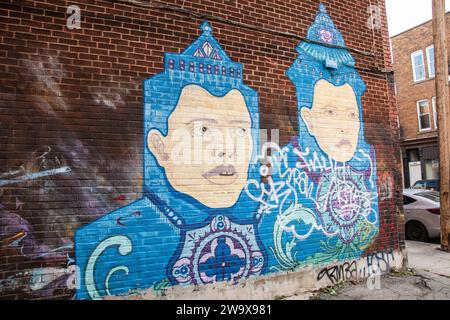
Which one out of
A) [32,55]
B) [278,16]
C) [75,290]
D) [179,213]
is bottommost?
[75,290]

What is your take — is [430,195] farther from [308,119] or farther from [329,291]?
[308,119]

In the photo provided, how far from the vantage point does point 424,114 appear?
67.4 ft

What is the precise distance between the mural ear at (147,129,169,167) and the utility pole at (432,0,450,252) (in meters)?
6.25

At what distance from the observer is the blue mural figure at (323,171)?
16.2 ft

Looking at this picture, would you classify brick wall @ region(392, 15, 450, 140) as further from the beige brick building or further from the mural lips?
the mural lips

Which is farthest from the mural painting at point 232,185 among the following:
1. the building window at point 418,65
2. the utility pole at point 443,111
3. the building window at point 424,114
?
the building window at point 418,65

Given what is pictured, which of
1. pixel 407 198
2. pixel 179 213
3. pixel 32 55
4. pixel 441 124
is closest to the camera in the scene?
pixel 32 55

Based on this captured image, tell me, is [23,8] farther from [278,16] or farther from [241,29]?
[278,16]

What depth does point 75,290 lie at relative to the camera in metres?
3.64

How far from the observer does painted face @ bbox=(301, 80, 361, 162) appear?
5.36 metres

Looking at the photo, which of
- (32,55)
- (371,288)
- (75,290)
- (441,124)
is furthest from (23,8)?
(441,124)

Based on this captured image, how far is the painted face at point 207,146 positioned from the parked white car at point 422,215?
19.7 feet

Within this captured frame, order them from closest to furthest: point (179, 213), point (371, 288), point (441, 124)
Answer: point (179, 213) < point (371, 288) < point (441, 124)

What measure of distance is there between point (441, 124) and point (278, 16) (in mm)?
4733
